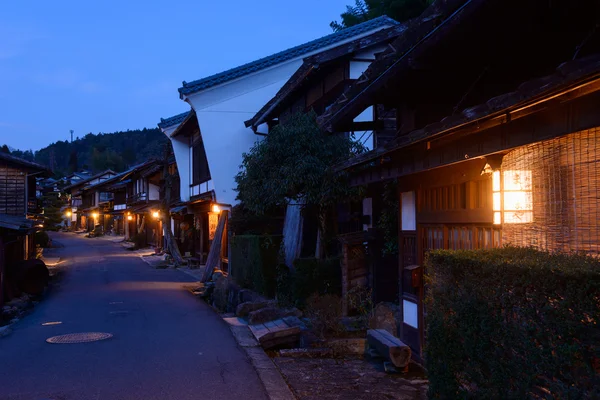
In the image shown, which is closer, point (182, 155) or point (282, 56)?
point (282, 56)

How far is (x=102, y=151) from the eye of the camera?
123062 mm

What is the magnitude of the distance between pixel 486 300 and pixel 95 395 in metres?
5.00

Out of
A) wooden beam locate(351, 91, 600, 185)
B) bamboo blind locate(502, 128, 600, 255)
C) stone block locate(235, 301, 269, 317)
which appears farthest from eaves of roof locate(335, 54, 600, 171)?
stone block locate(235, 301, 269, 317)

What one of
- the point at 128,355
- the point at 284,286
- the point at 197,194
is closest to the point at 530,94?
the point at 128,355

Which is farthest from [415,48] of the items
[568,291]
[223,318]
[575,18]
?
[223,318]

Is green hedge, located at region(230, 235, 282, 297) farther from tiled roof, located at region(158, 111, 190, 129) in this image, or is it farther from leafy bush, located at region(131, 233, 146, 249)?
leafy bush, located at region(131, 233, 146, 249)

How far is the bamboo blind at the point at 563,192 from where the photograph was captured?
191 inches

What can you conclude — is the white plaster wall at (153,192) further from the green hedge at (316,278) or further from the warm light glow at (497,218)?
the warm light glow at (497,218)

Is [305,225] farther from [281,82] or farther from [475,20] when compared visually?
[475,20]

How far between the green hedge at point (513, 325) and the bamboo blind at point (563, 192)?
2.35ft

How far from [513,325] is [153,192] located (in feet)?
148

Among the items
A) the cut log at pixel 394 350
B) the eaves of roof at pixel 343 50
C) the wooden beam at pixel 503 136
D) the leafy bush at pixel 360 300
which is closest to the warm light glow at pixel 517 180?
the wooden beam at pixel 503 136

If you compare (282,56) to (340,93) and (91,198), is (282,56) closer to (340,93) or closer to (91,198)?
(340,93)

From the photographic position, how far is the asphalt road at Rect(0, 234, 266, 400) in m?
7.06
